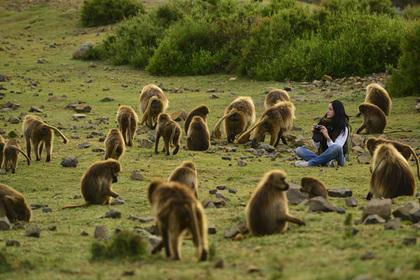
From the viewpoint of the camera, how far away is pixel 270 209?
970 centimetres

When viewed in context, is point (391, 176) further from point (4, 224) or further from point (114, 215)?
point (4, 224)

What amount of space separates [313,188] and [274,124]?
5.96 metres

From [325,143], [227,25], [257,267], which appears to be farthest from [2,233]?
[227,25]

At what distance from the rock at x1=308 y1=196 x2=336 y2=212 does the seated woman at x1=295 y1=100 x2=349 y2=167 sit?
4.83 m

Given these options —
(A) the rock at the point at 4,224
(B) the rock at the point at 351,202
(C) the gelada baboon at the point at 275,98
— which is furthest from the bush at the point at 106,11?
(A) the rock at the point at 4,224

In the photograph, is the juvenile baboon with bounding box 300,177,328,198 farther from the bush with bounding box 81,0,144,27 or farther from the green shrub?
the bush with bounding box 81,0,144,27

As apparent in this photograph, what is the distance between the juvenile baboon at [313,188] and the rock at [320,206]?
0.77 m

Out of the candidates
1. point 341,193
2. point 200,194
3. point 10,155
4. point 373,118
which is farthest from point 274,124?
point 341,193

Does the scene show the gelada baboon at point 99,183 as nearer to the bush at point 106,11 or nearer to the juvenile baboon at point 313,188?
the juvenile baboon at point 313,188

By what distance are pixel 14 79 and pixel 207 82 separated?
20.2 feet

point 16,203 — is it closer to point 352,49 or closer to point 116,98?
point 116,98

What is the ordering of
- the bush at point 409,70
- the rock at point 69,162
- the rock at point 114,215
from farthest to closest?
the bush at point 409,70
the rock at point 69,162
the rock at point 114,215

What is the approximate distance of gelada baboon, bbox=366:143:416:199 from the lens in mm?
11953

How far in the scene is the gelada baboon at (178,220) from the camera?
8.35 m
